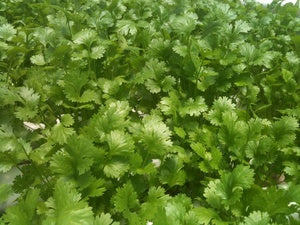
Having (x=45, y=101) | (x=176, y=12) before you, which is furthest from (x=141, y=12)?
(x=45, y=101)

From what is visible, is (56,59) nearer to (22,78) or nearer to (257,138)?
(22,78)

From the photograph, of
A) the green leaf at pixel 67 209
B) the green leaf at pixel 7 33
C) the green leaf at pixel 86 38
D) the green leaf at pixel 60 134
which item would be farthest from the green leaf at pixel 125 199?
the green leaf at pixel 7 33

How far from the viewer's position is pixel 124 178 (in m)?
1.23

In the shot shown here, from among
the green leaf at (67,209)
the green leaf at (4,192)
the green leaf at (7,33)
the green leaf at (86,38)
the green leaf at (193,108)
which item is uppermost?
the green leaf at (86,38)

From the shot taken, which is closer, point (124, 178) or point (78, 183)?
point (78, 183)

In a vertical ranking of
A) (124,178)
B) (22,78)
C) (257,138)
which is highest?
(257,138)

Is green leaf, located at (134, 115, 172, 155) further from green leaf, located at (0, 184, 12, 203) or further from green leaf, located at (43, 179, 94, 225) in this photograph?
green leaf, located at (0, 184, 12, 203)

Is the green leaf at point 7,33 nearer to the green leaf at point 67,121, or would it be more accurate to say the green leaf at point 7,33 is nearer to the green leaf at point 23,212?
the green leaf at point 67,121

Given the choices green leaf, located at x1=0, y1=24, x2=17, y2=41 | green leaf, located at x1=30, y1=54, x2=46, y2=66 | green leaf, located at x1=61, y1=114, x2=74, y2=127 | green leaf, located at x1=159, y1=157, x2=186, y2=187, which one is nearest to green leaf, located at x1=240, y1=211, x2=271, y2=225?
green leaf, located at x1=159, y1=157, x2=186, y2=187

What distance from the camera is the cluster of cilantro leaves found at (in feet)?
3.62

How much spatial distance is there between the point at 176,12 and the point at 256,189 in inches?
54.4

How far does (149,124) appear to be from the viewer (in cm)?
125

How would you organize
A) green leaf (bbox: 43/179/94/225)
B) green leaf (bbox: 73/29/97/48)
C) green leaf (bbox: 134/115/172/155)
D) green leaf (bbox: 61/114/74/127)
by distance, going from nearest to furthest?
green leaf (bbox: 43/179/94/225), green leaf (bbox: 134/115/172/155), green leaf (bbox: 61/114/74/127), green leaf (bbox: 73/29/97/48)

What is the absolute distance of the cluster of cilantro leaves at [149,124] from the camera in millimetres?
1104
